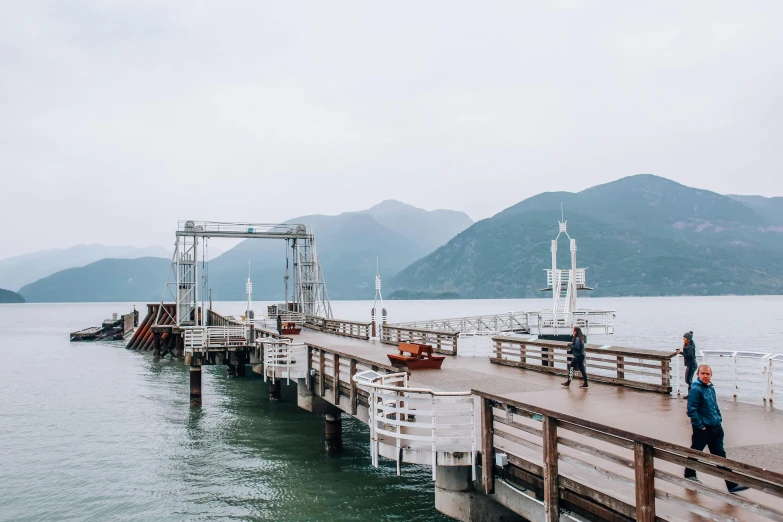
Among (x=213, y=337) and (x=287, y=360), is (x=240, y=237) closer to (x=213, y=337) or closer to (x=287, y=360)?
(x=213, y=337)

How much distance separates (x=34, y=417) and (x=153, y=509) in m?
17.9

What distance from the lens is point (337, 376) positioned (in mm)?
17656

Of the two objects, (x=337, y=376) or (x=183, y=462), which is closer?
(x=337, y=376)

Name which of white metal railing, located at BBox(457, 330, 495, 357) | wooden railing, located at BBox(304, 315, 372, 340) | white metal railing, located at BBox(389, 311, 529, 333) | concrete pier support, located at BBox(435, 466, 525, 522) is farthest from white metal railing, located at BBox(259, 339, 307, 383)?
white metal railing, located at BBox(389, 311, 529, 333)

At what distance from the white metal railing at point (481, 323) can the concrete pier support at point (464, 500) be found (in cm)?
4144

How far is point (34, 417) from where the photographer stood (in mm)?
30297

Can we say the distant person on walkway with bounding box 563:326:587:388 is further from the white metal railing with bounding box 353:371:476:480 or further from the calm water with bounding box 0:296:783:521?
the calm water with bounding box 0:296:783:521

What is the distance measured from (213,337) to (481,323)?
27759mm

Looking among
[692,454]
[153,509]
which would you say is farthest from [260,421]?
[692,454]

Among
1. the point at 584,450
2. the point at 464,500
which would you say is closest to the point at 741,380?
the point at 464,500

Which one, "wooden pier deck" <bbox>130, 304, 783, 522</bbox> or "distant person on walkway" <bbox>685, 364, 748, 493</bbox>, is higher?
"distant person on walkway" <bbox>685, 364, 748, 493</bbox>

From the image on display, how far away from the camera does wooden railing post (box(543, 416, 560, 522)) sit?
8.18 m

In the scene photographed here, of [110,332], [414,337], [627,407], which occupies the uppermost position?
[414,337]

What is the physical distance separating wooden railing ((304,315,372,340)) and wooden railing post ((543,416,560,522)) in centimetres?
2479
